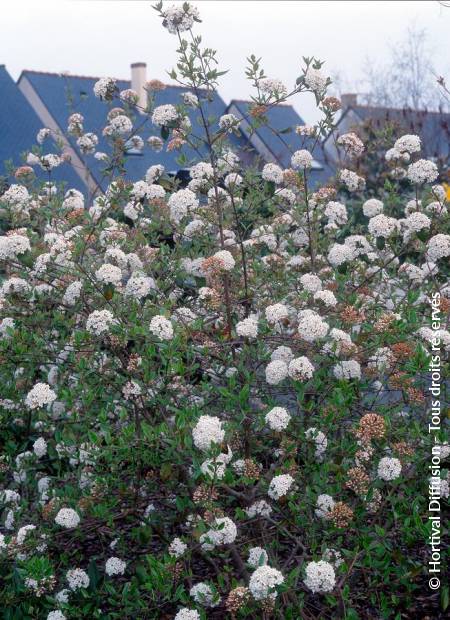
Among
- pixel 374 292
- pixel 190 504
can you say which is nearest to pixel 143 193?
pixel 374 292

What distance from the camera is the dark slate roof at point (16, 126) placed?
23.0m

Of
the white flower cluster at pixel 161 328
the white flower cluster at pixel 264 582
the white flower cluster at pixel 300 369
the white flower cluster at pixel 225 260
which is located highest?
the white flower cluster at pixel 225 260

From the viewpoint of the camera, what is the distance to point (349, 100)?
102ft

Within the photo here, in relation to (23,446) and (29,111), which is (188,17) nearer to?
(23,446)

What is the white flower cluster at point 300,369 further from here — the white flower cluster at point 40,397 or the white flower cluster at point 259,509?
the white flower cluster at point 40,397

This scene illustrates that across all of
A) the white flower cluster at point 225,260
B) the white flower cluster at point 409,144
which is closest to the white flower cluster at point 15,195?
the white flower cluster at point 225,260

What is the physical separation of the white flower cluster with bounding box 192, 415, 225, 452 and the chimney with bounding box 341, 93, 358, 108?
2868cm

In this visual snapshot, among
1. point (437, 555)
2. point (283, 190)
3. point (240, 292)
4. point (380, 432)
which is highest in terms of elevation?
point (283, 190)

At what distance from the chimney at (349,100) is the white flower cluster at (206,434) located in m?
28.7

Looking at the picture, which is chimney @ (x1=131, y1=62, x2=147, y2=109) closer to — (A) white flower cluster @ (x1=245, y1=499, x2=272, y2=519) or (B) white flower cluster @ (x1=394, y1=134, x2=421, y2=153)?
(B) white flower cluster @ (x1=394, y1=134, x2=421, y2=153)

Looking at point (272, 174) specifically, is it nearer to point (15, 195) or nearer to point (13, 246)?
point (13, 246)

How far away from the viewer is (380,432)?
128 inches

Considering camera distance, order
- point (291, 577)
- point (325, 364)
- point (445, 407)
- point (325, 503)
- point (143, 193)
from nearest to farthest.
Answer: point (291, 577) → point (325, 503) → point (325, 364) → point (445, 407) → point (143, 193)

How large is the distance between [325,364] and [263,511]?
62cm
